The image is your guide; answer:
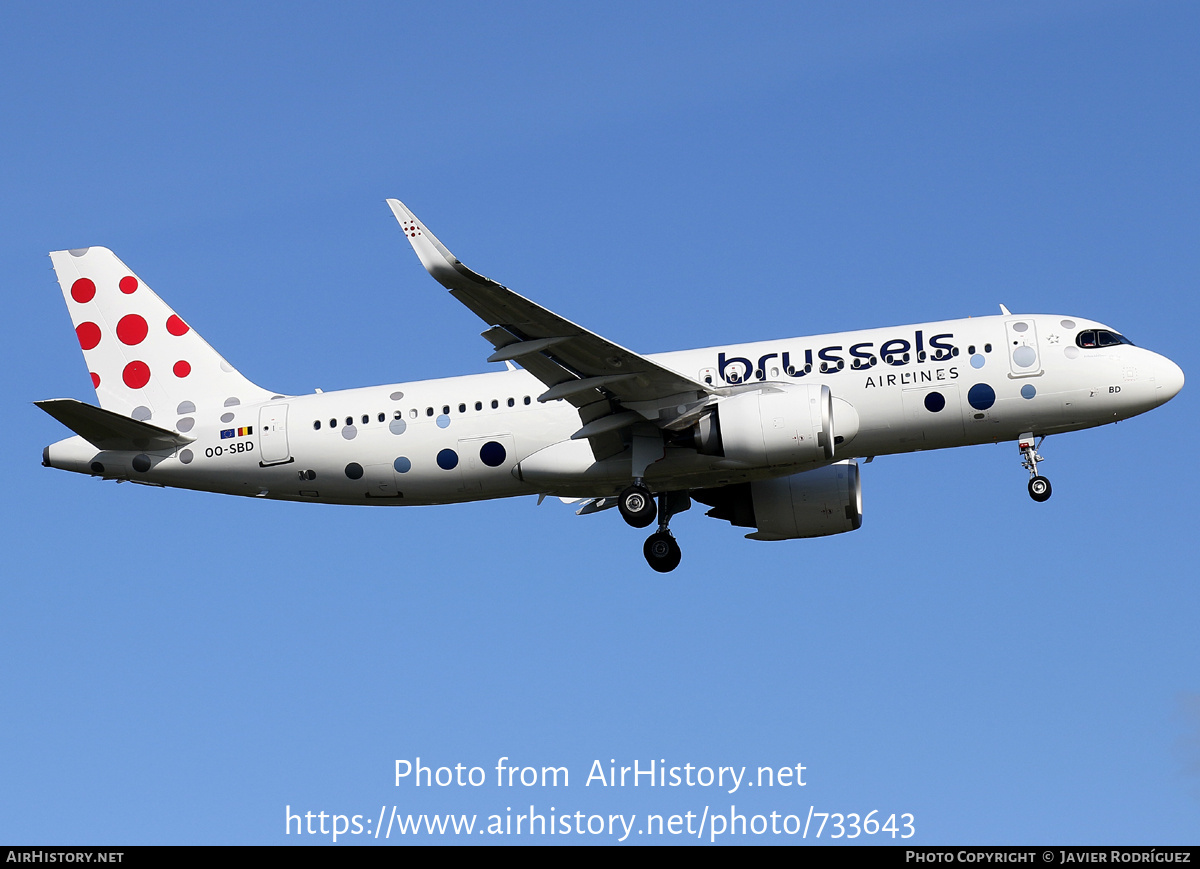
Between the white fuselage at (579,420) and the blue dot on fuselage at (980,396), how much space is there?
3cm

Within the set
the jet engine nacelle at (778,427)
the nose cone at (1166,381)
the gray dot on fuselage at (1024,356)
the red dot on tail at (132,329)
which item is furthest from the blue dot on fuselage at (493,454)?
the nose cone at (1166,381)

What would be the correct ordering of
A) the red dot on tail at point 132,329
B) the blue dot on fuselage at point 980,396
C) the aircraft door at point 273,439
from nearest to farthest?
the blue dot on fuselage at point 980,396
the aircraft door at point 273,439
the red dot on tail at point 132,329

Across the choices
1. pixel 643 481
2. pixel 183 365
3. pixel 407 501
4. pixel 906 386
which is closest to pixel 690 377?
pixel 643 481

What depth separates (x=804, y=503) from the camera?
4028cm

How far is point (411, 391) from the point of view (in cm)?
3875

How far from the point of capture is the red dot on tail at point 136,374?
41.8 meters

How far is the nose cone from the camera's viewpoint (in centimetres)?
3641

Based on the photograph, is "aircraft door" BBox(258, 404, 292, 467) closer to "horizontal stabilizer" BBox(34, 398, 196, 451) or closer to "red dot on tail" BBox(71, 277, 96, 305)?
"horizontal stabilizer" BBox(34, 398, 196, 451)

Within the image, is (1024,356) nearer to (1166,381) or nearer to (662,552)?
(1166,381)

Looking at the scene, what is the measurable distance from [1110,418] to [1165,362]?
1999mm

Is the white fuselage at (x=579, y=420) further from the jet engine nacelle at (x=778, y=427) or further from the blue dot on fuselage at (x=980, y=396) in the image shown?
the jet engine nacelle at (x=778, y=427)

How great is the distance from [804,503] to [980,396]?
6380 mm
